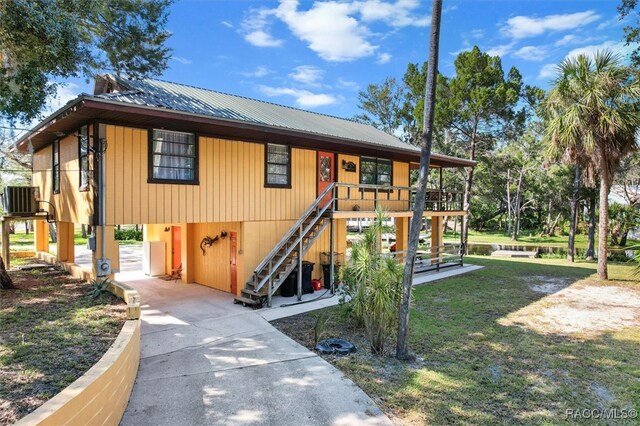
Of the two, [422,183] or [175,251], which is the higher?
[422,183]

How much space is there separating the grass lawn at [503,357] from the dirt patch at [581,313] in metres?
0.02

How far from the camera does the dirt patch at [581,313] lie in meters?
8.13

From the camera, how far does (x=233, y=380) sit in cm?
544

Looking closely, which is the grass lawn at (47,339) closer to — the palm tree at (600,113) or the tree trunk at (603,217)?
the palm tree at (600,113)

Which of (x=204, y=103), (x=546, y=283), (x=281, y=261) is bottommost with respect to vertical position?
(x=546, y=283)

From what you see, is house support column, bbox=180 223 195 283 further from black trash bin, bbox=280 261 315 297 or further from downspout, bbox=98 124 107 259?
downspout, bbox=98 124 107 259

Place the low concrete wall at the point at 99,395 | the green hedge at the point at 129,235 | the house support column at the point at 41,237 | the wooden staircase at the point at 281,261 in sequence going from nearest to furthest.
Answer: the low concrete wall at the point at 99,395 < the wooden staircase at the point at 281,261 < the house support column at the point at 41,237 < the green hedge at the point at 129,235

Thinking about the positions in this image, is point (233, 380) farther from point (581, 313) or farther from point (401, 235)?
point (401, 235)

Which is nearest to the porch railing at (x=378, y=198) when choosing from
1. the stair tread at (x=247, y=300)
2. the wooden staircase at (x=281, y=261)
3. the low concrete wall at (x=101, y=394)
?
the wooden staircase at (x=281, y=261)

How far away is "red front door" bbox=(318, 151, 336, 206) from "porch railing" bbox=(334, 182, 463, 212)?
0.43m

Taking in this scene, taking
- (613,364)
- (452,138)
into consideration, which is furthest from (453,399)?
(452,138)

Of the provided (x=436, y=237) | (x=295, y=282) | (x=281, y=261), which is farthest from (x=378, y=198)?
(x=281, y=261)

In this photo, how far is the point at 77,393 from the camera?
323cm

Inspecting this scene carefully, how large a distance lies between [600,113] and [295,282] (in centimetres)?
1203
